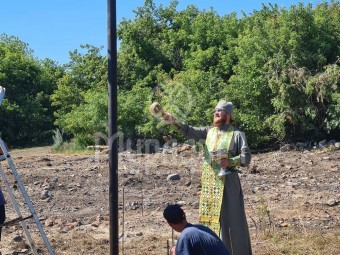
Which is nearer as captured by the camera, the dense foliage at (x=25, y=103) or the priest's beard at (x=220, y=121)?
the priest's beard at (x=220, y=121)

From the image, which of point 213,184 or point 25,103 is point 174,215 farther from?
point 25,103

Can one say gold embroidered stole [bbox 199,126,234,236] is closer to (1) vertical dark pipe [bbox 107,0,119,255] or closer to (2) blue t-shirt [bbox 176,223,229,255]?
(1) vertical dark pipe [bbox 107,0,119,255]

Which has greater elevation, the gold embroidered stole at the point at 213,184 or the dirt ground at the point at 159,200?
the gold embroidered stole at the point at 213,184

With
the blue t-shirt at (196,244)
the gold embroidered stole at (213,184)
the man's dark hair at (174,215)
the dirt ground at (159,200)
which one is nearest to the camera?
the blue t-shirt at (196,244)

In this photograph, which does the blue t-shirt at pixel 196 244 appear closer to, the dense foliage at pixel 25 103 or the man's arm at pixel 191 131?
the man's arm at pixel 191 131

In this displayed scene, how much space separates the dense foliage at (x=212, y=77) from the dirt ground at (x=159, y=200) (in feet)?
4.79

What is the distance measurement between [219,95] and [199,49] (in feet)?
12.6

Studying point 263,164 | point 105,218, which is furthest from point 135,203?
point 263,164

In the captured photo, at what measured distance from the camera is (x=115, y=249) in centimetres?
482

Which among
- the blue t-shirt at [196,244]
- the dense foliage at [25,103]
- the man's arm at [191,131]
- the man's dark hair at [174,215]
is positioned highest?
the dense foliage at [25,103]

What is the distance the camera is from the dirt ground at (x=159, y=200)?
678 centimetres

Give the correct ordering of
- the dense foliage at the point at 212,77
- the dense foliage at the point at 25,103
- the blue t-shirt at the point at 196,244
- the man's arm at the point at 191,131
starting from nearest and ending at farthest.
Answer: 1. the blue t-shirt at the point at 196,244
2. the man's arm at the point at 191,131
3. the dense foliage at the point at 212,77
4. the dense foliage at the point at 25,103

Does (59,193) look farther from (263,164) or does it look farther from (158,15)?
(158,15)

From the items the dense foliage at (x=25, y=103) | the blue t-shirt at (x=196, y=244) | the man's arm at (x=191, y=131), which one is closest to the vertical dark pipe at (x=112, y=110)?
the man's arm at (x=191, y=131)
